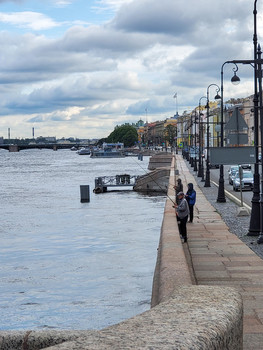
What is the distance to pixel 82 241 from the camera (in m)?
26.5

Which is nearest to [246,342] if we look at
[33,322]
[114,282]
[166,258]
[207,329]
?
[207,329]

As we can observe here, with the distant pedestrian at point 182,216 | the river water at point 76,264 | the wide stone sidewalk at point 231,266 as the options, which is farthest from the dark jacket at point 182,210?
the river water at point 76,264

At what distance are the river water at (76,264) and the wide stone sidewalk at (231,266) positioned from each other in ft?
5.84

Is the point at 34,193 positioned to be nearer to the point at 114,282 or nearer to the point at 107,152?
the point at 114,282

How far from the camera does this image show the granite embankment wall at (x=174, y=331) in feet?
11.8

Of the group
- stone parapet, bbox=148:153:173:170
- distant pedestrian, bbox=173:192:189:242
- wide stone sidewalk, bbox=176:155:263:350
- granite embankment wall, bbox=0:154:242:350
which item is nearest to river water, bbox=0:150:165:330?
distant pedestrian, bbox=173:192:189:242

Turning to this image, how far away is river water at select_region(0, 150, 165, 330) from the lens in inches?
557

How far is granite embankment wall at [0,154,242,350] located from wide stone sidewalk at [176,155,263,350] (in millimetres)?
2127

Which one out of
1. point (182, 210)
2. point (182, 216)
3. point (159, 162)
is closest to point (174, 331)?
point (182, 216)

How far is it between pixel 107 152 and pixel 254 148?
17739 cm

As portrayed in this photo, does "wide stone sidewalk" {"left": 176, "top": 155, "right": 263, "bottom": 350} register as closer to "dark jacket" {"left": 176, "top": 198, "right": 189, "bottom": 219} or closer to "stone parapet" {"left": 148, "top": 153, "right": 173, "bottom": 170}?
"dark jacket" {"left": 176, "top": 198, "right": 189, "bottom": 219}

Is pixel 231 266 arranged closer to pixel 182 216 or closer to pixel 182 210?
pixel 182 216

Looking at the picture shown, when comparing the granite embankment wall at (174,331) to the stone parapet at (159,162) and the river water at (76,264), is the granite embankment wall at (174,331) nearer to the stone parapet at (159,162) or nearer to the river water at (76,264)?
the river water at (76,264)

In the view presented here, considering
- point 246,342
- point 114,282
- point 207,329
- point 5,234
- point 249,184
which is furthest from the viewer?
point 249,184
